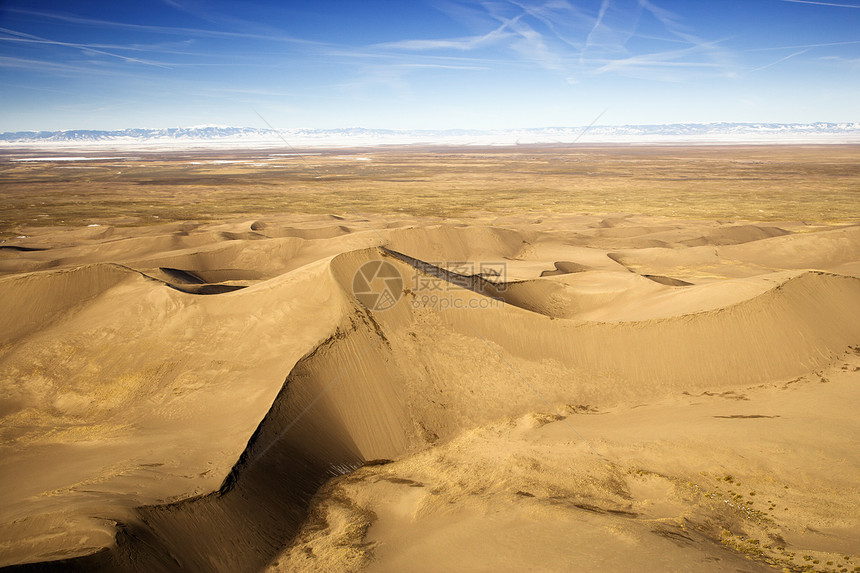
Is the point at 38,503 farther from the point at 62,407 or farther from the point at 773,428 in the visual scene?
the point at 773,428

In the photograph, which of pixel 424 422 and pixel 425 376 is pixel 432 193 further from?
pixel 424 422

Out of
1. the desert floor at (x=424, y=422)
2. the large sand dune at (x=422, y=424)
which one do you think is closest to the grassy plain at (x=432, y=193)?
the desert floor at (x=424, y=422)

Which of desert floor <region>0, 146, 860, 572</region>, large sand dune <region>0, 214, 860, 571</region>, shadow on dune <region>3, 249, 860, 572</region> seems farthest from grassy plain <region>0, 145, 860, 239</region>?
shadow on dune <region>3, 249, 860, 572</region>

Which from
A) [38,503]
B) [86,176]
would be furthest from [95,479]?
[86,176]

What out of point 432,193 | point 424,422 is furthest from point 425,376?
point 432,193

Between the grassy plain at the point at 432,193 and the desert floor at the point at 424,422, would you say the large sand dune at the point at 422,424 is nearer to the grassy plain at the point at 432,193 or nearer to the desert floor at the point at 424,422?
the desert floor at the point at 424,422

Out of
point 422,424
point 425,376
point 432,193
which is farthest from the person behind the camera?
point 432,193

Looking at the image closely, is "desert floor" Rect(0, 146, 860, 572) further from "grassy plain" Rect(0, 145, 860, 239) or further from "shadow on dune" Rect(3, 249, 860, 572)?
"grassy plain" Rect(0, 145, 860, 239)

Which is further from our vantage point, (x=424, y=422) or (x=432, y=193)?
(x=432, y=193)
